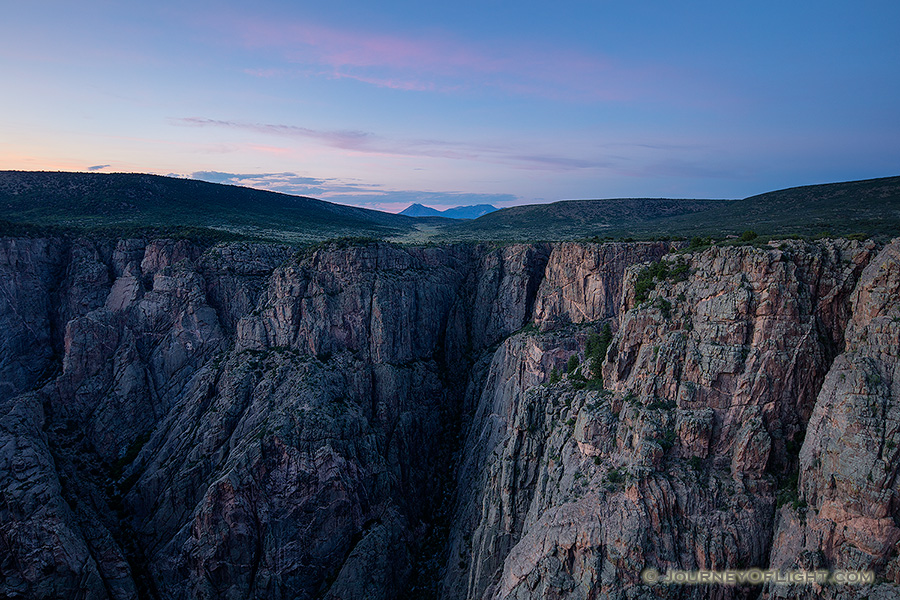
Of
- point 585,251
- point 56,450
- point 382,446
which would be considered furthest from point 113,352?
point 585,251

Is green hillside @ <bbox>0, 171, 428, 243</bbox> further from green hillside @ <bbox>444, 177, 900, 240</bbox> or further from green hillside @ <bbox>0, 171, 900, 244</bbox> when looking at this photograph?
green hillside @ <bbox>444, 177, 900, 240</bbox>

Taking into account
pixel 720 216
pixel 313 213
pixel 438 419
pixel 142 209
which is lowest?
pixel 438 419

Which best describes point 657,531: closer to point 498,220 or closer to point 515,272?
point 515,272

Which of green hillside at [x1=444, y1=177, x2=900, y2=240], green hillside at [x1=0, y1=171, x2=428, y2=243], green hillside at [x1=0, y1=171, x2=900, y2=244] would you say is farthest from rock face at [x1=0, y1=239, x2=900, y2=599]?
green hillside at [x1=0, y1=171, x2=428, y2=243]

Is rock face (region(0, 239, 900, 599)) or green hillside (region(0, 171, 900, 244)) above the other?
green hillside (region(0, 171, 900, 244))

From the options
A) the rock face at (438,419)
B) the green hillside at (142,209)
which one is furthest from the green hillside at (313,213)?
the rock face at (438,419)

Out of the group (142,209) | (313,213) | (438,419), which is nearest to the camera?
(438,419)

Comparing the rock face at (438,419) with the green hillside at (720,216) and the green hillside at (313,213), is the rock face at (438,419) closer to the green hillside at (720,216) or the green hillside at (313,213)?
the green hillside at (720,216)

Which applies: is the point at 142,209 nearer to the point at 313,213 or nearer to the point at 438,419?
the point at 313,213

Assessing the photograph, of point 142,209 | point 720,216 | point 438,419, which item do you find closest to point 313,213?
point 142,209
